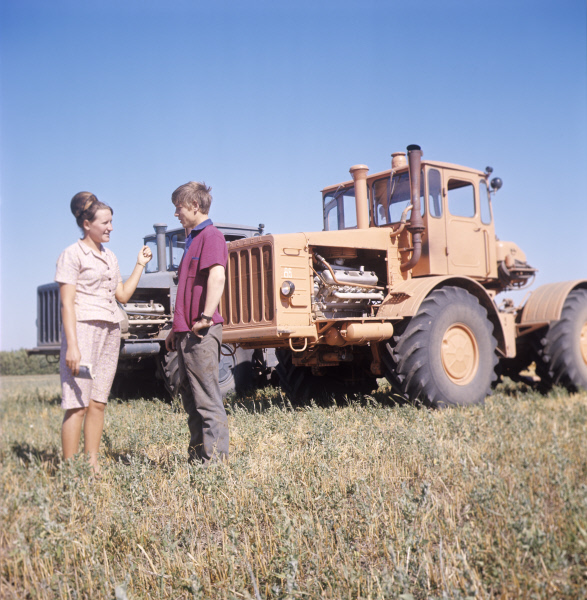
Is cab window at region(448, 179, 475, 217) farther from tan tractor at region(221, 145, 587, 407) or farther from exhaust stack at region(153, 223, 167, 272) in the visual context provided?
exhaust stack at region(153, 223, 167, 272)

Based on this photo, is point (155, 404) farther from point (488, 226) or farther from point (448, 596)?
point (448, 596)

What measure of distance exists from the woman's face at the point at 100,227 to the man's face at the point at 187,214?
42 centimetres

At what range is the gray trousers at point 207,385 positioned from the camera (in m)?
3.89

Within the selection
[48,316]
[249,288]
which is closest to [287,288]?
[249,288]

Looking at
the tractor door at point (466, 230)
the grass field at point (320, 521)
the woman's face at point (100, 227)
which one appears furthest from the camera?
the tractor door at point (466, 230)

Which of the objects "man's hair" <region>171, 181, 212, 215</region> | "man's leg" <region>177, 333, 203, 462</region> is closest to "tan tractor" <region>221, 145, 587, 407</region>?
"man's leg" <region>177, 333, 203, 462</region>

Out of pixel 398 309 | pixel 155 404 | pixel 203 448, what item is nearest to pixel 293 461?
pixel 203 448

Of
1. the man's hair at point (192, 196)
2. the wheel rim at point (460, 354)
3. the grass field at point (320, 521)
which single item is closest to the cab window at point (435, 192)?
the wheel rim at point (460, 354)

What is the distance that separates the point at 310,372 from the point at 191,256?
3795 millimetres

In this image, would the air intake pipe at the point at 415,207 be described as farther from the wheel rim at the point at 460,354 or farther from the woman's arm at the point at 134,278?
the woman's arm at the point at 134,278

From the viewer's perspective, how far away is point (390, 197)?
7.11 metres

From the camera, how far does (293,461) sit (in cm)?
393

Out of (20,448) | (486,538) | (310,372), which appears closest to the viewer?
(486,538)

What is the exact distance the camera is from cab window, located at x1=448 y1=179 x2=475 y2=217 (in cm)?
729
